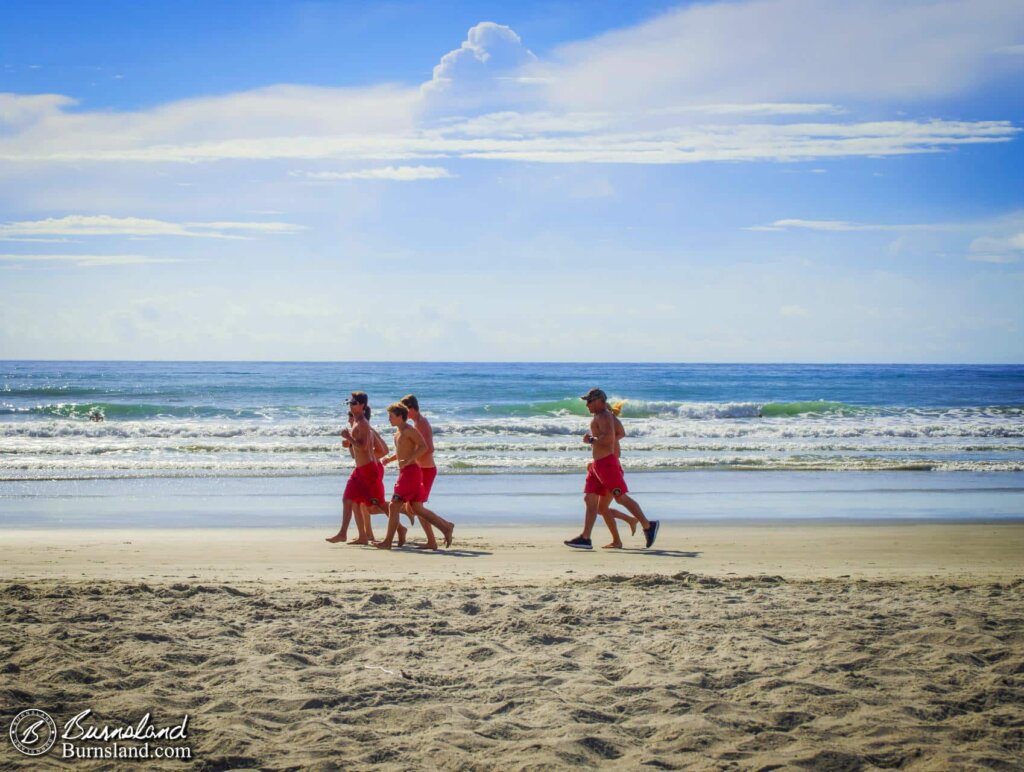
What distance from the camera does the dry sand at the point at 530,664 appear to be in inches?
152

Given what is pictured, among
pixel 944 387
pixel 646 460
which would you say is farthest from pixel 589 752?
pixel 944 387

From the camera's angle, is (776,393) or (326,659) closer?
(326,659)

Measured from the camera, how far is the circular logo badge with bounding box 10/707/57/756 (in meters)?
3.75

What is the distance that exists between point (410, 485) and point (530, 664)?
15.4 ft

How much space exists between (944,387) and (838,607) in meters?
53.9

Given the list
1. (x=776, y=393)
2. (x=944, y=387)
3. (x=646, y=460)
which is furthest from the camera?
(x=944, y=387)

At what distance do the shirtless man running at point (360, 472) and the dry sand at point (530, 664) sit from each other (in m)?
1.65

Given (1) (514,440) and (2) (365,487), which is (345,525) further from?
(1) (514,440)

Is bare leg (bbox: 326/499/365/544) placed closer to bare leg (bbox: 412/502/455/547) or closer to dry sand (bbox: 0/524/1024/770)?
bare leg (bbox: 412/502/455/547)

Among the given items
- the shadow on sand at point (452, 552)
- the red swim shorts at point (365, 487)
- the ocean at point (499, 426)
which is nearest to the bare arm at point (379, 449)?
the red swim shorts at point (365, 487)

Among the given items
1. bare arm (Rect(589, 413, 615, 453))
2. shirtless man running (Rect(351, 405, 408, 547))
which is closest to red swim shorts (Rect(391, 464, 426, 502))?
shirtless man running (Rect(351, 405, 408, 547))

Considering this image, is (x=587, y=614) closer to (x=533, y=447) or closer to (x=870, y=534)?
(x=870, y=534)

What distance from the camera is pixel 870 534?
10523mm

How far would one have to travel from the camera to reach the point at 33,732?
388 centimetres
